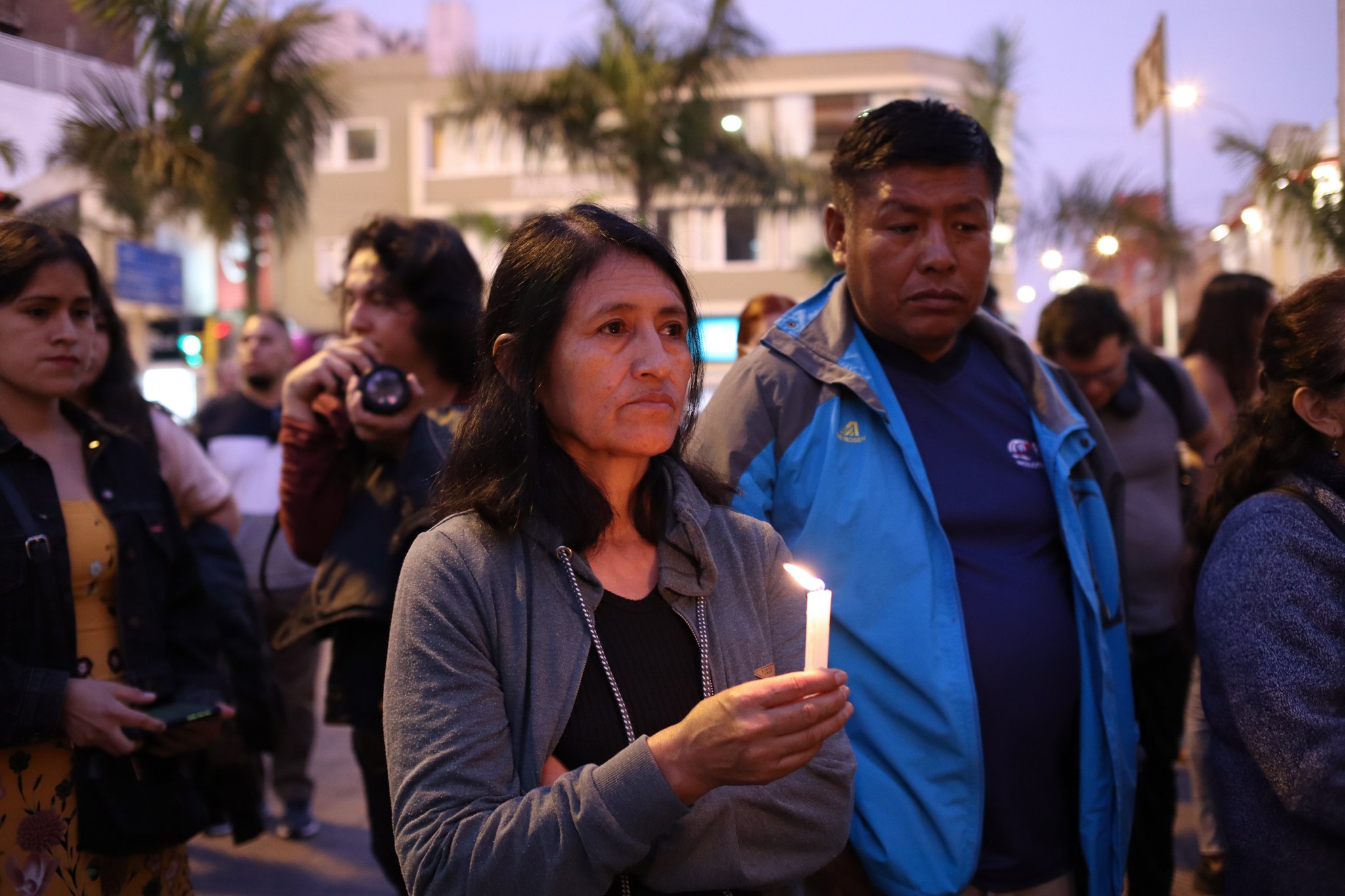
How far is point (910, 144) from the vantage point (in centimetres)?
269

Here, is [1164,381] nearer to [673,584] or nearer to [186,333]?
[673,584]

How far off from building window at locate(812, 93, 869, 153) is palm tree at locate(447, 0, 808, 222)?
18.8 metres

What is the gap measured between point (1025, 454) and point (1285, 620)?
65cm

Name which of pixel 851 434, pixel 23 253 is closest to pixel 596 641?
pixel 851 434

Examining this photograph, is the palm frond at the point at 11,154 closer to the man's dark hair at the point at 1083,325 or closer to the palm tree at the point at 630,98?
the man's dark hair at the point at 1083,325

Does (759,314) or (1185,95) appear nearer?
(759,314)

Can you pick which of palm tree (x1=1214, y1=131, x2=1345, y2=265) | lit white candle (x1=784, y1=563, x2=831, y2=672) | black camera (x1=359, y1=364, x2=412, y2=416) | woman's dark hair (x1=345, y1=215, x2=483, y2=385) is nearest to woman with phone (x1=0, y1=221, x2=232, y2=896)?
black camera (x1=359, y1=364, x2=412, y2=416)

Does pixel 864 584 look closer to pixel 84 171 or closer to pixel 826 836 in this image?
pixel 826 836

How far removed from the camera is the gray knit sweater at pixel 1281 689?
2262 mm

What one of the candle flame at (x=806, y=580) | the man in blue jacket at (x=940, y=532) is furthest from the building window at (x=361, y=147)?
the candle flame at (x=806, y=580)

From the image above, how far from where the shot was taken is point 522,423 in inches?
75.8

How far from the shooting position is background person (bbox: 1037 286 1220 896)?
4512mm

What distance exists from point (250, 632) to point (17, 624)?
3.26ft

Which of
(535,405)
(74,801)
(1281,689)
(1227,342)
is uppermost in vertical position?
(1227,342)
